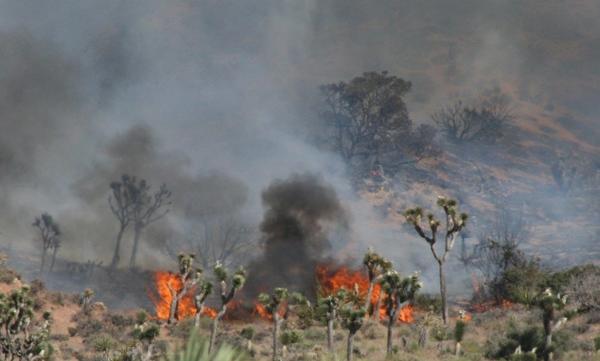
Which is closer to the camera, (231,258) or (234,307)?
(234,307)

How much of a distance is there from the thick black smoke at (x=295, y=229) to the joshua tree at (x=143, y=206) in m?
14.1

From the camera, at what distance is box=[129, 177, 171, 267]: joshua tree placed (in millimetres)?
75500

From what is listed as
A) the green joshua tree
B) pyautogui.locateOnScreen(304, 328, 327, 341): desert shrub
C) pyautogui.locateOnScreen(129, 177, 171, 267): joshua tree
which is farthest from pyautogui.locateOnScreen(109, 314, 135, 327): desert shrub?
pyautogui.locateOnScreen(129, 177, 171, 267): joshua tree

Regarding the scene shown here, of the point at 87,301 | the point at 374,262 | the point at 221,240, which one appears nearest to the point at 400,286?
the point at 374,262

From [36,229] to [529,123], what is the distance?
3748 inches

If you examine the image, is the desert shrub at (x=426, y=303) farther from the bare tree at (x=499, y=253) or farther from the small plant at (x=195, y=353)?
the small plant at (x=195, y=353)

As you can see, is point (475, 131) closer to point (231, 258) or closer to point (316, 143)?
point (316, 143)

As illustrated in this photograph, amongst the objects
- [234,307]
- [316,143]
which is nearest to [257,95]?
[316,143]

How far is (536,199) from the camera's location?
306 ft

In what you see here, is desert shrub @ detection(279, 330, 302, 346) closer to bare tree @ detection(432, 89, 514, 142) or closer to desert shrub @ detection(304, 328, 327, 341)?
desert shrub @ detection(304, 328, 327, 341)

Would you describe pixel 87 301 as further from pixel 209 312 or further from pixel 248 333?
pixel 248 333

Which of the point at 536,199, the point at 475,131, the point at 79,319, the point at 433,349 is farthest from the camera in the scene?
the point at 475,131

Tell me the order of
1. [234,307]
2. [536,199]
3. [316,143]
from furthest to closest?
1. [316,143]
2. [536,199]
3. [234,307]

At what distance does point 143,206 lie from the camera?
259ft
